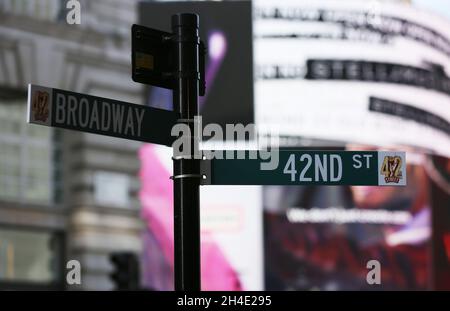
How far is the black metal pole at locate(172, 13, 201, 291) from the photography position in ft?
18.3

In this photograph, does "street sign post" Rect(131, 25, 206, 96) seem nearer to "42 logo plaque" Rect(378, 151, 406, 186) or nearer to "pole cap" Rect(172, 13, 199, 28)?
"pole cap" Rect(172, 13, 199, 28)

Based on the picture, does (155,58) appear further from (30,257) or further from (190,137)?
(30,257)

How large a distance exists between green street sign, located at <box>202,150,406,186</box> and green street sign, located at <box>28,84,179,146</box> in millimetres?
390

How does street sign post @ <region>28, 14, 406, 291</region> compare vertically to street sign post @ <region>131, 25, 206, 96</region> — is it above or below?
below

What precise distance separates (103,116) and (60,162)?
21.6 m

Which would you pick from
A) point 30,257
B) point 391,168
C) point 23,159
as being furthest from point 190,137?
point 23,159

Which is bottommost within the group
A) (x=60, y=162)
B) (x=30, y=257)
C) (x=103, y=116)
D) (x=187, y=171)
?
(x=187, y=171)

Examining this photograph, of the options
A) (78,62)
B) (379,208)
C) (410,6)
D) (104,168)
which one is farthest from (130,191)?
(410,6)

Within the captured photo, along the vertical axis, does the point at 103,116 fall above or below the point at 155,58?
below

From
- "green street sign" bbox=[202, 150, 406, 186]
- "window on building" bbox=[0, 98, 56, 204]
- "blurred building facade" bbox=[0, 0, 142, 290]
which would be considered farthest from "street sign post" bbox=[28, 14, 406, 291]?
"window on building" bbox=[0, 98, 56, 204]

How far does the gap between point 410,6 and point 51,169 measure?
47.6ft

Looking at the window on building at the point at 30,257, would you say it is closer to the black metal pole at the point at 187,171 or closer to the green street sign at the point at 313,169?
the green street sign at the point at 313,169

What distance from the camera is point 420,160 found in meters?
34.6

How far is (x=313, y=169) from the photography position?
5.94 m
